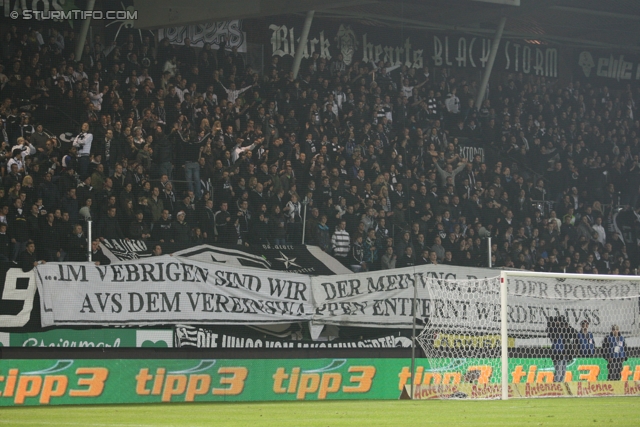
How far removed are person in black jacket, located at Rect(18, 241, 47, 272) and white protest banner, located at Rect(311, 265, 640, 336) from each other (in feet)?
13.9

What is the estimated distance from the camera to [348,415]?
32.0 ft

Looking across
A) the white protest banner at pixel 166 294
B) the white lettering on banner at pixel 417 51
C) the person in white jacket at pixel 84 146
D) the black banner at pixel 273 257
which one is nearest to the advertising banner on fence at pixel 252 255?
the black banner at pixel 273 257

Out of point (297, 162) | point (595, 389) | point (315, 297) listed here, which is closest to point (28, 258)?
point (315, 297)

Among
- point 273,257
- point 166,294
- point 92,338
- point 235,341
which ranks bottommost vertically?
point 235,341

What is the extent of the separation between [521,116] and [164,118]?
33.5 ft

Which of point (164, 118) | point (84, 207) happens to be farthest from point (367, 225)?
point (84, 207)

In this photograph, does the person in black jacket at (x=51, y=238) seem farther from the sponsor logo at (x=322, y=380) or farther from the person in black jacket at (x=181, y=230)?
the sponsor logo at (x=322, y=380)

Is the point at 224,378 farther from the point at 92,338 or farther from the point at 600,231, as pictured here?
the point at 600,231

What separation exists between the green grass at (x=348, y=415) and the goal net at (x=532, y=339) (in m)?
2.89

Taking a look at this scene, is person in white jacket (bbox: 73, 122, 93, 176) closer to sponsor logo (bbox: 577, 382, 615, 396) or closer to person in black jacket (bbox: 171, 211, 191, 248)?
person in black jacket (bbox: 171, 211, 191, 248)

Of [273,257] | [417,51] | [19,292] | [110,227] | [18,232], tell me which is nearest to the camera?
[19,292]

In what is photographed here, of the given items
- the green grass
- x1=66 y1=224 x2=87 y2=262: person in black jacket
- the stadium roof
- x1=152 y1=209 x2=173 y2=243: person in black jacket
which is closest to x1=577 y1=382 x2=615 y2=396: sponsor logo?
the green grass

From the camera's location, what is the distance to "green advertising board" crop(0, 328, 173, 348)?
1323 cm

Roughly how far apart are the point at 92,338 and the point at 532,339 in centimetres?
692
